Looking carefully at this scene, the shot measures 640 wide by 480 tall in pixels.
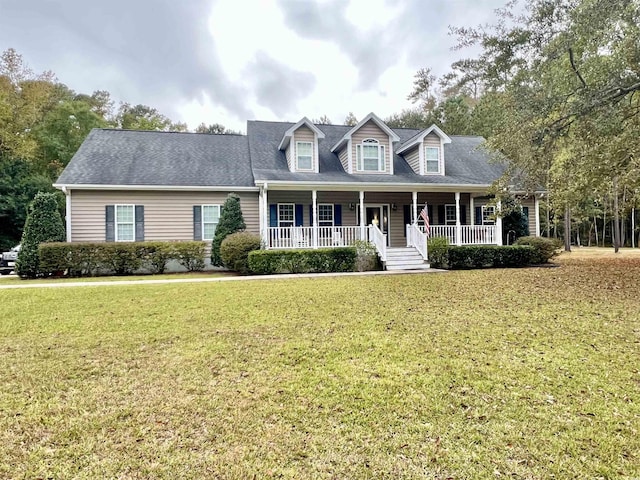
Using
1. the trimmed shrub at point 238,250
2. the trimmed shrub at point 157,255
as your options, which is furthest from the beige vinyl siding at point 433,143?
the trimmed shrub at point 157,255

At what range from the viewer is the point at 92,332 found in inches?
228

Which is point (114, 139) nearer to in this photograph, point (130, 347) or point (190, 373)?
point (130, 347)

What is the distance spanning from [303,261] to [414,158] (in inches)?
319

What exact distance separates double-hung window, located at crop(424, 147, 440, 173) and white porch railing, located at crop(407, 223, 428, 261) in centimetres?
365

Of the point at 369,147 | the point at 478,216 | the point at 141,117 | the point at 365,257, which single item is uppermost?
A: the point at 141,117

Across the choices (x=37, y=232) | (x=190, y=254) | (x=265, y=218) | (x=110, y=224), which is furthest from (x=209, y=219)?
(x=37, y=232)

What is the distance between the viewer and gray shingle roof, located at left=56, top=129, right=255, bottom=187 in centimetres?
1534

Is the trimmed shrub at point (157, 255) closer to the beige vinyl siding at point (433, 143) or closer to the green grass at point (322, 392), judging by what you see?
the green grass at point (322, 392)

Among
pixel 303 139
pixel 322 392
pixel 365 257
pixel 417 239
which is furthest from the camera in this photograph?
pixel 303 139

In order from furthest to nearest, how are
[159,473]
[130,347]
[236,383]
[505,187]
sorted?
1. [505,187]
2. [130,347]
3. [236,383]
4. [159,473]

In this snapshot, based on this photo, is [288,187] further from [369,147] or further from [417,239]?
[417,239]

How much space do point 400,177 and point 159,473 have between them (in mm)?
15831

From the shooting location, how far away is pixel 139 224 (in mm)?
15297

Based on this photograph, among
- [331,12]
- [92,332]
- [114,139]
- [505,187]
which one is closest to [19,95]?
[114,139]
